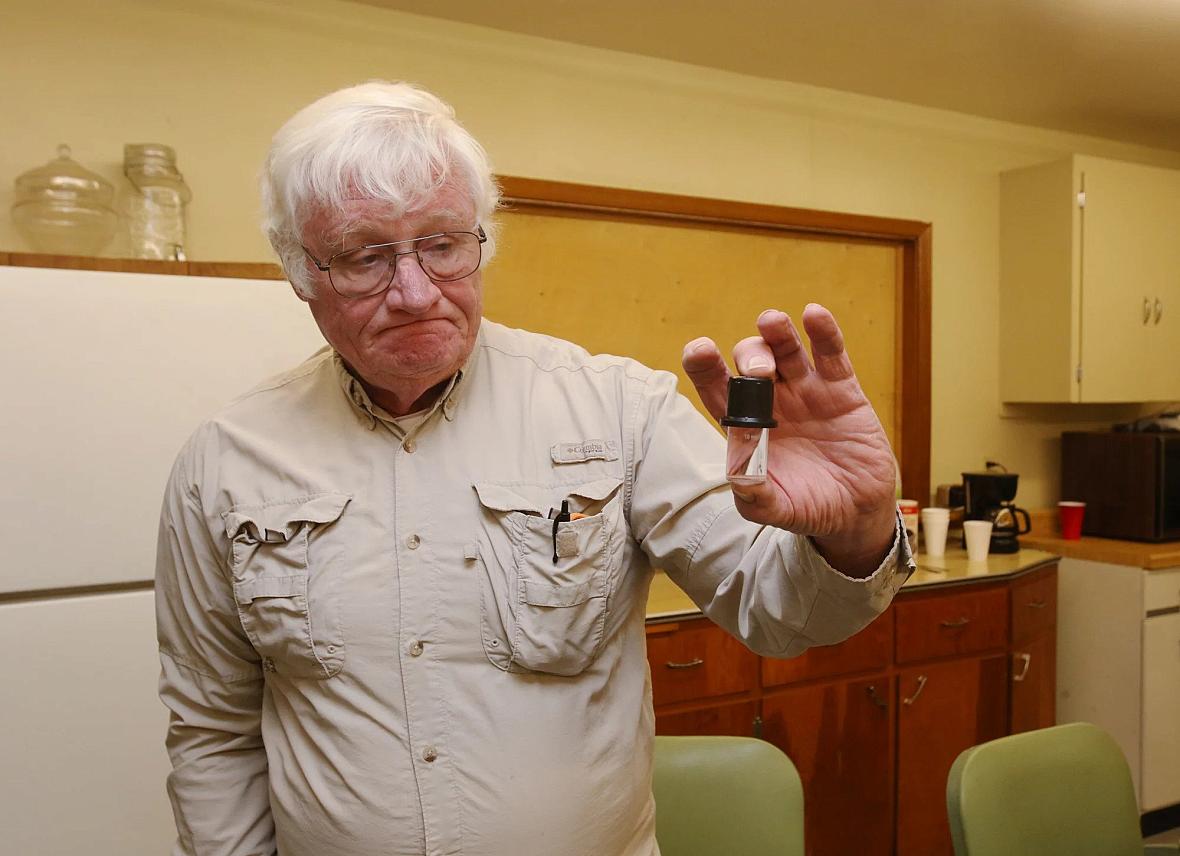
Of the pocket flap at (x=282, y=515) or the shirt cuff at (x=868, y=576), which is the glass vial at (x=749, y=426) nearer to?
the shirt cuff at (x=868, y=576)

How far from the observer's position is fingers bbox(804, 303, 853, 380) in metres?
0.74

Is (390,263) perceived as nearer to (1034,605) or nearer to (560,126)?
(560,126)

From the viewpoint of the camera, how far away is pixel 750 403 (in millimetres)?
744

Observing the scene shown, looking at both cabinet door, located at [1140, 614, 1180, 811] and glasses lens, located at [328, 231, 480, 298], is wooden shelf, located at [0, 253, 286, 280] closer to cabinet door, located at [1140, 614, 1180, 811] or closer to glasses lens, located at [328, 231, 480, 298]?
glasses lens, located at [328, 231, 480, 298]

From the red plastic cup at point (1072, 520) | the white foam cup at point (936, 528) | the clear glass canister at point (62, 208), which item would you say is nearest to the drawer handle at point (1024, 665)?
the white foam cup at point (936, 528)

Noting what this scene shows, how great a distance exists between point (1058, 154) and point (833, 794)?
263 centimetres

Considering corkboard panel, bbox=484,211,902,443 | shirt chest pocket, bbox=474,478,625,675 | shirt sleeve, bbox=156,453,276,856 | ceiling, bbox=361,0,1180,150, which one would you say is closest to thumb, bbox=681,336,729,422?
shirt chest pocket, bbox=474,478,625,675

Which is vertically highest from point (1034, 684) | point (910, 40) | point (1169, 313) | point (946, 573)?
point (910, 40)

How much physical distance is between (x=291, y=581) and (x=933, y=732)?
2.33m

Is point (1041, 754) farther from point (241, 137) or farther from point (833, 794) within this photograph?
point (241, 137)

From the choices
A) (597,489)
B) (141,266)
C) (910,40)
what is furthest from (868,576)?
(910,40)

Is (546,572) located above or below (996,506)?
above

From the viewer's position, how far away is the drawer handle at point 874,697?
270 cm

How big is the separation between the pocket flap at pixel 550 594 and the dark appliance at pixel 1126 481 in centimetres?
296
